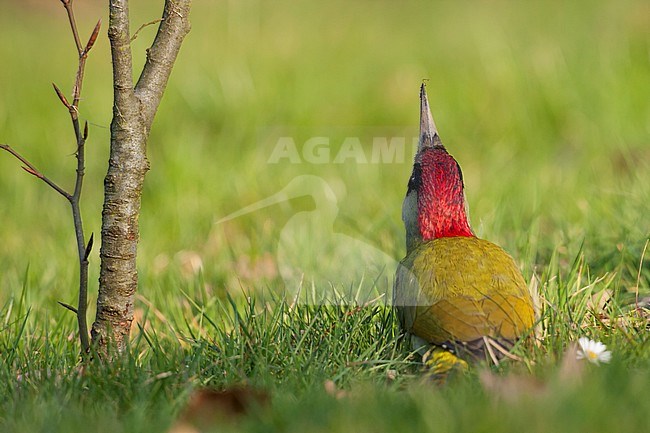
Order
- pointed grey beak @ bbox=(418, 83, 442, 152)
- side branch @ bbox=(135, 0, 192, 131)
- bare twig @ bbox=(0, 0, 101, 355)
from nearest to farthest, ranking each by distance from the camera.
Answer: bare twig @ bbox=(0, 0, 101, 355) < side branch @ bbox=(135, 0, 192, 131) < pointed grey beak @ bbox=(418, 83, 442, 152)

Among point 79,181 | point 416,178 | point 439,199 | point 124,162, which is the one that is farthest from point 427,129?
point 79,181

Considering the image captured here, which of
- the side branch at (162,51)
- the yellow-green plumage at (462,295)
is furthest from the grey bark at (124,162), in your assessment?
the yellow-green plumage at (462,295)

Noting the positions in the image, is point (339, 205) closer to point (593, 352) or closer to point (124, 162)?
point (124, 162)

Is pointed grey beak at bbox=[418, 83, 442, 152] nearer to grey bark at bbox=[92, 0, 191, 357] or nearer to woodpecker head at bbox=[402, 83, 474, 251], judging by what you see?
woodpecker head at bbox=[402, 83, 474, 251]

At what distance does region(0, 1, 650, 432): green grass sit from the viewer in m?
2.40

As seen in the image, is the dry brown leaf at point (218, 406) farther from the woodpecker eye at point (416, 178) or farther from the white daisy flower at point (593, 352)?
the woodpecker eye at point (416, 178)

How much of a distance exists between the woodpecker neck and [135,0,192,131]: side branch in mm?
976

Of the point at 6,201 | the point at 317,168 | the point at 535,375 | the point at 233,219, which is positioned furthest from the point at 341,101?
the point at 535,375

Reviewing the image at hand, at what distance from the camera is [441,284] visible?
2918 millimetres

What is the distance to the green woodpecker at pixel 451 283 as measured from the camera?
9.09ft

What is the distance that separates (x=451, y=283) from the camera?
9.55 feet

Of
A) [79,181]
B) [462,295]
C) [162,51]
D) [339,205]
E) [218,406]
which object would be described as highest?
[162,51]

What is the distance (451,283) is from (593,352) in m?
0.49

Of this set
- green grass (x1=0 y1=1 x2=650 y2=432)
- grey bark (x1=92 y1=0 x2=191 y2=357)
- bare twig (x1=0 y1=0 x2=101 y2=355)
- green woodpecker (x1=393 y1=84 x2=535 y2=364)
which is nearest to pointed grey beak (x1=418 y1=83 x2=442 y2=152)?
green woodpecker (x1=393 y1=84 x2=535 y2=364)
